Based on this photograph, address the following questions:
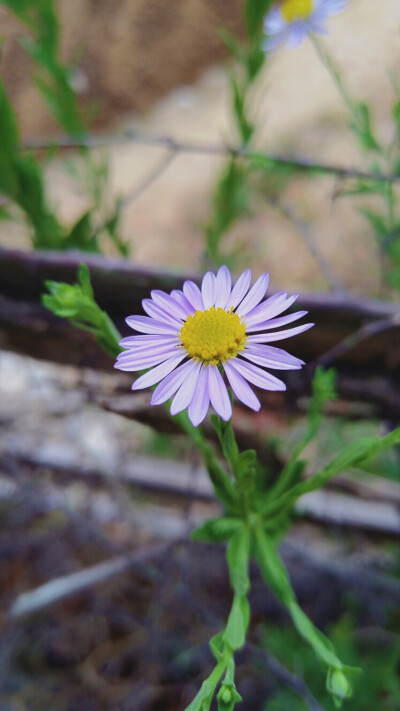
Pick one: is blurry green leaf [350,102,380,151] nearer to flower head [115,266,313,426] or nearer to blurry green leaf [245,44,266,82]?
blurry green leaf [245,44,266,82]

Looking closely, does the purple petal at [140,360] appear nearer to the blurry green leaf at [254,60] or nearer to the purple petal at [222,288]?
the purple petal at [222,288]

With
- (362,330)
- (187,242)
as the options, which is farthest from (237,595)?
(187,242)

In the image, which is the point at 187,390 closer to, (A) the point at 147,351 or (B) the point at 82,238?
(A) the point at 147,351

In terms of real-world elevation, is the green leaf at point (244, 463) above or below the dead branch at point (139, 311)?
below

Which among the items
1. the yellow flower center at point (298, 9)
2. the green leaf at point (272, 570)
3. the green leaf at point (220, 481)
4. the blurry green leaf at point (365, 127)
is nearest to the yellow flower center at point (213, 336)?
the green leaf at point (220, 481)

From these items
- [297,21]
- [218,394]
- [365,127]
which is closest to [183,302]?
[218,394]

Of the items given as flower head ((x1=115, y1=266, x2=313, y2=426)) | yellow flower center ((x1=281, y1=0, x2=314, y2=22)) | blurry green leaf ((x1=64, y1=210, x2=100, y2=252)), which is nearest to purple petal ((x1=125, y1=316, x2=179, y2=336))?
flower head ((x1=115, y1=266, x2=313, y2=426))
